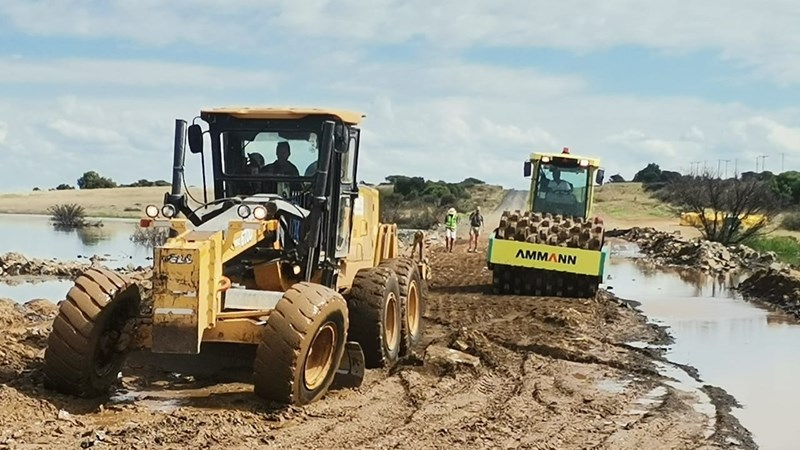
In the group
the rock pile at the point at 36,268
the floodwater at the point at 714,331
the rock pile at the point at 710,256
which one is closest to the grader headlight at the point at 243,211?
the floodwater at the point at 714,331

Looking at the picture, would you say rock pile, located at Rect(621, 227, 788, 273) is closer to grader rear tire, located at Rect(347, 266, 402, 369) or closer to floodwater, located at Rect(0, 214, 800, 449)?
floodwater, located at Rect(0, 214, 800, 449)

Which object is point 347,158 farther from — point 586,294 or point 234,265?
point 586,294

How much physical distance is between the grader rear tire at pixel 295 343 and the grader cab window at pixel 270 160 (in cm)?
182

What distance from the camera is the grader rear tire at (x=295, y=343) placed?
8.30 metres

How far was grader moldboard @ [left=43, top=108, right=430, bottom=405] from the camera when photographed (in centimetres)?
832

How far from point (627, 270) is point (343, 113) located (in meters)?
21.6

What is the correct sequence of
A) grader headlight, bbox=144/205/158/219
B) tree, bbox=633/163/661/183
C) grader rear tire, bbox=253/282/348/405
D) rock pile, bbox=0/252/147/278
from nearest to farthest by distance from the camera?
grader rear tire, bbox=253/282/348/405 < grader headlight, bbox=144/205/158/219 < rock pile, bbox=0/252/147/278 < tree, bbox=633/163/661/183

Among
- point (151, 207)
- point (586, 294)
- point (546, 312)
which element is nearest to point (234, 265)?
point (151, 207)

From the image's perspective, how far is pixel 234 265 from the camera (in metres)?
9.58

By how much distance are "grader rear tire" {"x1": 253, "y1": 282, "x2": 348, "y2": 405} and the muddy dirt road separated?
160 mm

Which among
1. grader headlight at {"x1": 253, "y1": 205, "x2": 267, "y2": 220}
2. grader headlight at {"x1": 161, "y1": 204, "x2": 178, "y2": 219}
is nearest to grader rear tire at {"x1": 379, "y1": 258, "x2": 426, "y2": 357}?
grader headlight at {"x1": 253, "y1": 205, "x2": 267, "y2": 220}

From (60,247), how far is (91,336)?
28.7 metres

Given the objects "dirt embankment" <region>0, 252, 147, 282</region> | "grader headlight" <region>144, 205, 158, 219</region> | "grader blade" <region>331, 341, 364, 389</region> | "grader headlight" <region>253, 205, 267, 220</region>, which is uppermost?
"grader headlight" <region>253, 205, 267, 220</region>

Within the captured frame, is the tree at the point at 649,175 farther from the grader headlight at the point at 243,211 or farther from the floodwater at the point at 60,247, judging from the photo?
the grader headlight at the point at 243,211
